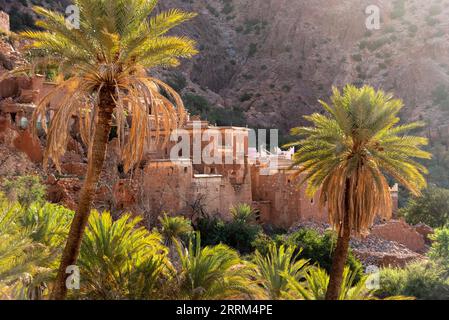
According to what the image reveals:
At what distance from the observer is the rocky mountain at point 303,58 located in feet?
206

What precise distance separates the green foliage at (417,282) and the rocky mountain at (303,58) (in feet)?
123

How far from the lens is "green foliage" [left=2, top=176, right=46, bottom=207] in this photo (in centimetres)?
2111

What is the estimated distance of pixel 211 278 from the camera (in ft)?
37.4

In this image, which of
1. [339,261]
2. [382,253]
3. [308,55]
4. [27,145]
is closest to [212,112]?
[308,55]

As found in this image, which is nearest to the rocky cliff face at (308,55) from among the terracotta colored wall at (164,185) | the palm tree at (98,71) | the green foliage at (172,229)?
the terracotta colored wall at (164,185)

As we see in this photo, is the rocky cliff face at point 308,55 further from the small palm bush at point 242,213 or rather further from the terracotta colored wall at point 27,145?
the terracotta colored wall at point 27,145

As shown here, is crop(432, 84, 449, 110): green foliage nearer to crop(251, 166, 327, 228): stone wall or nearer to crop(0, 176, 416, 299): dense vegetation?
crop(251, 166, 327, 228): stone wall

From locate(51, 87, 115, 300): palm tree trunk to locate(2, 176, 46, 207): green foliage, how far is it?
1099 cm

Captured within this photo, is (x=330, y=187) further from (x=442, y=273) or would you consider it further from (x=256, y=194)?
(x=256, y=194)

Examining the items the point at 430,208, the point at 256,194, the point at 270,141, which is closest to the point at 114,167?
the point at 256,194

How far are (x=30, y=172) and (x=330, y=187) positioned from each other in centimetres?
1571

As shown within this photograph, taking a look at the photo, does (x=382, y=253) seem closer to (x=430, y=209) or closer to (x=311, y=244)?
(x=311, y=244)

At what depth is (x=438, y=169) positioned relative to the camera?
49.6 meters

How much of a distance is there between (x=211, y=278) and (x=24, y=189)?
41.9 ft
